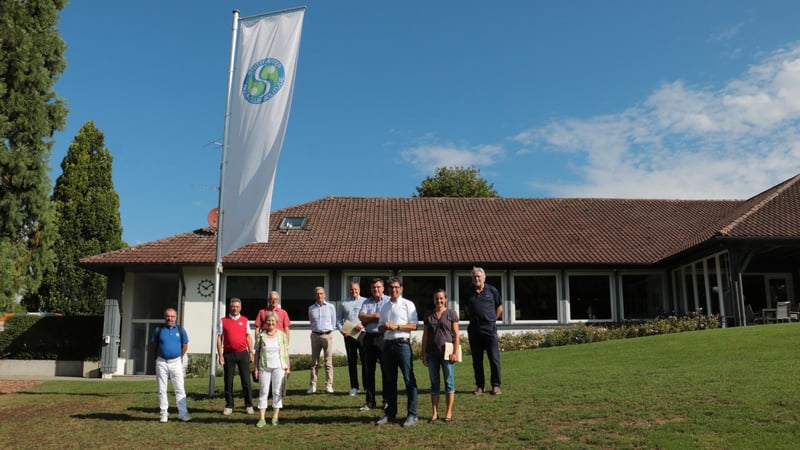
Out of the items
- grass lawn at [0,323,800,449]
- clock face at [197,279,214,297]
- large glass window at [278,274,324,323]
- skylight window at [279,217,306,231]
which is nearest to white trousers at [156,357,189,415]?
grass lawn at [0,323,800,449]

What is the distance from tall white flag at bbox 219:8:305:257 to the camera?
11133 mm

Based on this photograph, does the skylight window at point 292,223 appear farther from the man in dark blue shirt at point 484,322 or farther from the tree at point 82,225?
the man in dark blue shirt at point 484,322

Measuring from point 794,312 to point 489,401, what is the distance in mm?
14382

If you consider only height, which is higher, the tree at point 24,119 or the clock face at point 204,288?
the tree at point 24,119

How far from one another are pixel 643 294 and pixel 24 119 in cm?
2036

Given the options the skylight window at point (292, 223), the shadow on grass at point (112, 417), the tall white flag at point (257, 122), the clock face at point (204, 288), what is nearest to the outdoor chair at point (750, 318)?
the skylight window at point (292, 223)

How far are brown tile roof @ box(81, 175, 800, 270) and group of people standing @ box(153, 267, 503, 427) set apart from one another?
10.8 m

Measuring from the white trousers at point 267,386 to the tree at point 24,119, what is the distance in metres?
13.0

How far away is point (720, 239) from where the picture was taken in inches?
710

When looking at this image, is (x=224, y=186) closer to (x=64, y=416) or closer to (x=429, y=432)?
(x=64, y=416)

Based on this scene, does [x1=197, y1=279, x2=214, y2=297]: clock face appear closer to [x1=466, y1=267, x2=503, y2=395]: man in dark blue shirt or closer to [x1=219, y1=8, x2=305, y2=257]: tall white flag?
[x1=219, y1=8, x2=305, y2=257]: tall white flag

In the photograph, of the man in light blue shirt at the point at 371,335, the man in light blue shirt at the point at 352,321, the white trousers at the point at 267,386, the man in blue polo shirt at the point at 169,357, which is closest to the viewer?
the white trousers at the point at 267,386

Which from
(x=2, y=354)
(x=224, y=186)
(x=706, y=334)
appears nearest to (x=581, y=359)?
(x=706, y=334)

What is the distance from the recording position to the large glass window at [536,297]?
22.2 meters
